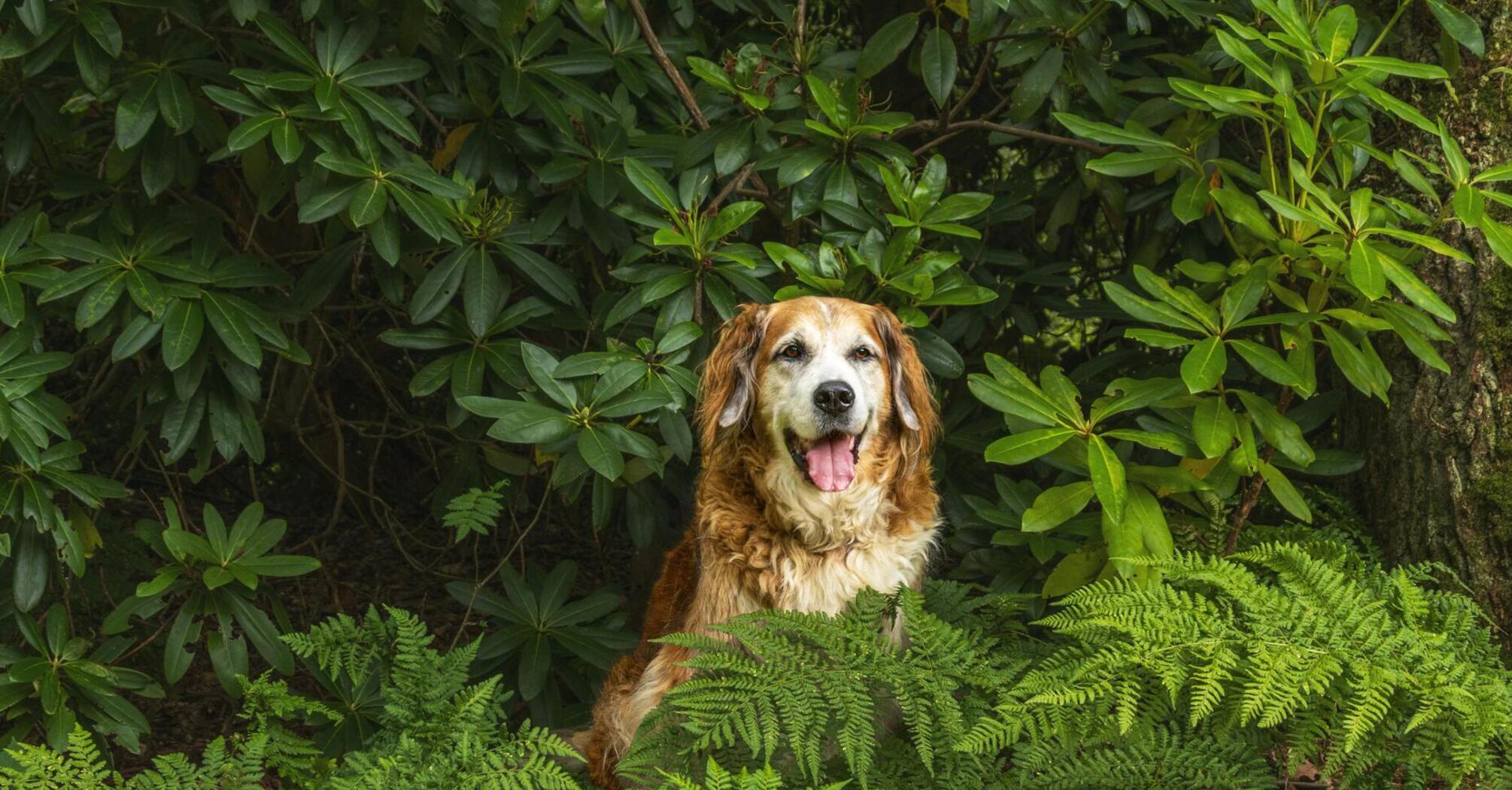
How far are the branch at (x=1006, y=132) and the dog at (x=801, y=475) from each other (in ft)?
2.75

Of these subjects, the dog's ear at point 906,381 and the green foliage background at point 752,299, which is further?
the dog's ear at point 906,381

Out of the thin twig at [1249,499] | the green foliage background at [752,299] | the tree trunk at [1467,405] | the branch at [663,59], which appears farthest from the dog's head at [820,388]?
the tree trunk at [1467,405]

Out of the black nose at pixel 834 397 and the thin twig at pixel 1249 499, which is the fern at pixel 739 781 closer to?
the black nose at pixel 834 397

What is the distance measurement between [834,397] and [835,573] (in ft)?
1.61

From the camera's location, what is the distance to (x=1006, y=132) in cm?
429

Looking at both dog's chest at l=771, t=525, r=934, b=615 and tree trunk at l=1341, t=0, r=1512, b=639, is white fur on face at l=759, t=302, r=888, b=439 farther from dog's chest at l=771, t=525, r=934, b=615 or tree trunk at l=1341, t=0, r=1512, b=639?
tree trunk at l=1341, t=0, r=1512, b=639

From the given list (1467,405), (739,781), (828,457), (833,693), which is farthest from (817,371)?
(1467,405)

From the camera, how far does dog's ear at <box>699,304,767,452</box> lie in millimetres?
3707

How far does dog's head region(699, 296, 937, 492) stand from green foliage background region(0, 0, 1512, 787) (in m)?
0.13

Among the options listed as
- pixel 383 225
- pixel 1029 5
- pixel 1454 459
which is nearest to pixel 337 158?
pixel 383 225

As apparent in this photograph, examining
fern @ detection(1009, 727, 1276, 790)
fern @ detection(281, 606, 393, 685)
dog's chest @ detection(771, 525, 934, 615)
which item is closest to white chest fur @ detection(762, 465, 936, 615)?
dog's chest @ detection(771, 525, 934, 615)

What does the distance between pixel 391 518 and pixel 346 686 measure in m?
1.74

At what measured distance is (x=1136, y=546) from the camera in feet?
11.0

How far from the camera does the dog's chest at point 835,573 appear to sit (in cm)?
361
